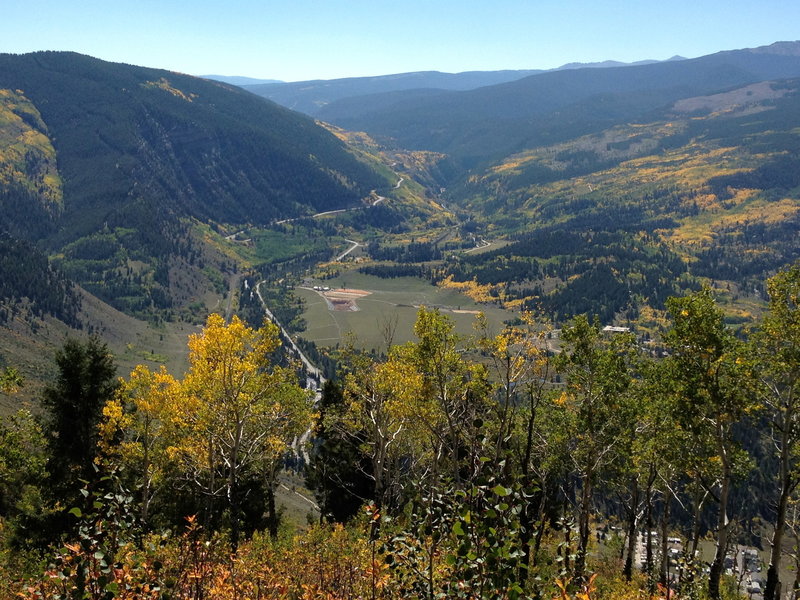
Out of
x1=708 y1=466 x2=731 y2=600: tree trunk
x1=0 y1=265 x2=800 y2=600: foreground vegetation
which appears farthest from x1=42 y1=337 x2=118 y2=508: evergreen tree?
x1=708 y1=466 x2=731 y2=600: tree trunk

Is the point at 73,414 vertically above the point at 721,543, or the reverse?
the point at 73,414

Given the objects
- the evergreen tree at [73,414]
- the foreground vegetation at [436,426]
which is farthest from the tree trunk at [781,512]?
the evergreen tree at [73,414]

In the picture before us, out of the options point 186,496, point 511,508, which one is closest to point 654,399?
point 511,508

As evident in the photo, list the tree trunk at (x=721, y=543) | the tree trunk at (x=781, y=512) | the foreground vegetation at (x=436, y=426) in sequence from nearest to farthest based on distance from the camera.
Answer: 1. the foreground vegetation at (x=436, y=426)
2. the tree trunk at (x=781, y=512)
3. the tree trunk at (x=721, y=543)

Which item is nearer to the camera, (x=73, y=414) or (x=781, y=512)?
(x=781, y=512)

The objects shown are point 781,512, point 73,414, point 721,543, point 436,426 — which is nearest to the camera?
point 781,512

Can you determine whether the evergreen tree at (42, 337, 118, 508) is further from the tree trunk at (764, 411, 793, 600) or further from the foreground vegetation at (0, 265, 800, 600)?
the tree trunk at (764, 411, 793, 600)

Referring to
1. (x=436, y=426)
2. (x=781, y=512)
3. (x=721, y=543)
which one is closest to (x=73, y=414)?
(x=436, y=426)

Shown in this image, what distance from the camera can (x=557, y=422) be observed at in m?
34.1

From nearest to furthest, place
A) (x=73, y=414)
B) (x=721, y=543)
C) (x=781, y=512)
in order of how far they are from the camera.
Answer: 1. (x=781, y=512)
2. (x=721, y=543)
3. (x=73, y=414)

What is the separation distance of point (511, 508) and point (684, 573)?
57.2 ft

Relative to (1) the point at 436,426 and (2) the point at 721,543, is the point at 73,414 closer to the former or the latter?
(1) the point at 436,426

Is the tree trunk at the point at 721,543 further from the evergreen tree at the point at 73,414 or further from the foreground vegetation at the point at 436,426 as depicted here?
the evergreen tree at the point at 73,414

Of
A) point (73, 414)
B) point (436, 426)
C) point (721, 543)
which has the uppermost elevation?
point (73, 414)
